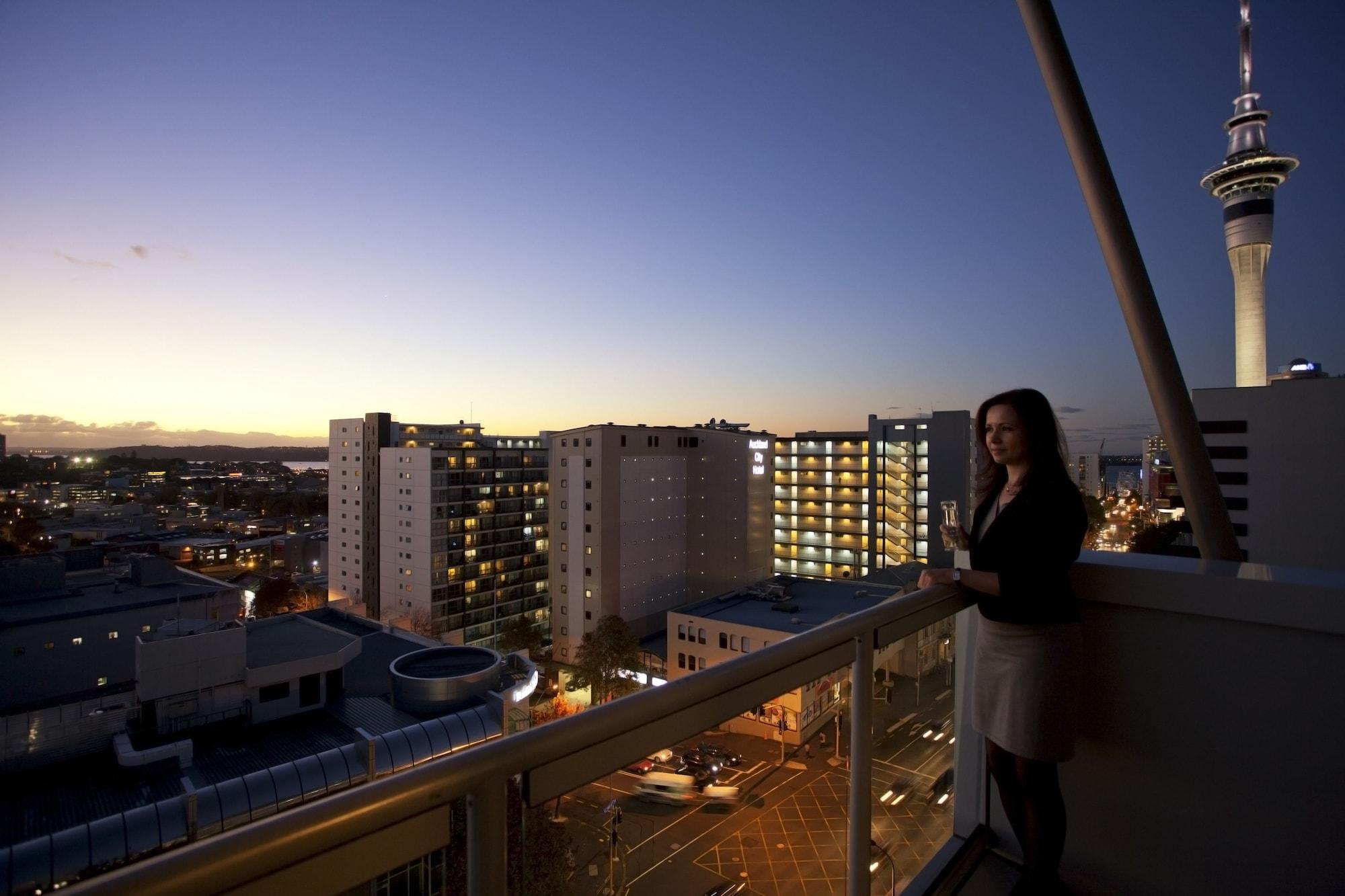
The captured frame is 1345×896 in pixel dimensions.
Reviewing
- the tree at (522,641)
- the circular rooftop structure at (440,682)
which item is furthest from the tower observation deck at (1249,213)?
the circular rooftop structure at (440,682)

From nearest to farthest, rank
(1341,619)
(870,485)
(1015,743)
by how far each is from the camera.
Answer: (1341,619) < (1015,743) < (870,485)

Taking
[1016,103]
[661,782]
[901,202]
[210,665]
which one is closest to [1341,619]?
[661,782]

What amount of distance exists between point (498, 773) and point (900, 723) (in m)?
1.32

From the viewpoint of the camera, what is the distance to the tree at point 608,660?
17.6 m

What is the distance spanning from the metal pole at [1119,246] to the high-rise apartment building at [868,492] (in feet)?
88.1

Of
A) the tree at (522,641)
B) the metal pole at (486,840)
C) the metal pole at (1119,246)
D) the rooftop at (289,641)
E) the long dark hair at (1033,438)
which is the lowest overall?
the tree at (522,641)

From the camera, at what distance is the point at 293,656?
10086 mm

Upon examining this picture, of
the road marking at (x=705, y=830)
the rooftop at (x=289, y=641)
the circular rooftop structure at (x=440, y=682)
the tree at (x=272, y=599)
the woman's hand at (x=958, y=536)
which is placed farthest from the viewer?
the tree at (x=272, y=599)

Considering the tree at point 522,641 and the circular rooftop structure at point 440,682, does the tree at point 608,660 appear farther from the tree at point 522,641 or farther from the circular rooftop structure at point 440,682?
the circular rooftop structure at point 440,682

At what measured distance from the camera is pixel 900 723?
1687 mm

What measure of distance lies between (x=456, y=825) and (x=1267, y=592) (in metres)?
1.94

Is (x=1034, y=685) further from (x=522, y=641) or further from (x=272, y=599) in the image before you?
(x=272, y=599)

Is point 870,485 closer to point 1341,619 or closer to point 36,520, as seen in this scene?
point 1341,619

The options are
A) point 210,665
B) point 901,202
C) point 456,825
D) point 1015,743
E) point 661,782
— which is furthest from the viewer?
point 901,202
